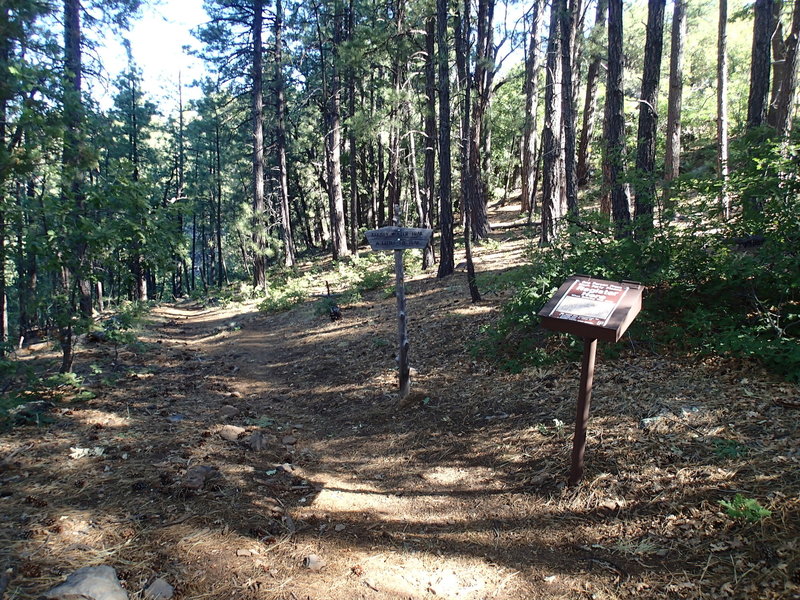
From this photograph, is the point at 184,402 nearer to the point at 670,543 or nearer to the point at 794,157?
the point at 670,543

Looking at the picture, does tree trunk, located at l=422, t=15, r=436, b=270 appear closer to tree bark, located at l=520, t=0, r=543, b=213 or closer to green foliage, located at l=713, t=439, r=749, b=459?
tree bark, located at l=520, t=0, r=543, b=213

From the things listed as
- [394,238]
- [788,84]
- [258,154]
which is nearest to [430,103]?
[788,84]

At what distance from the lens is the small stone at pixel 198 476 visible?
3.94 metres

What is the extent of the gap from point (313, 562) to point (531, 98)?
1798 cm

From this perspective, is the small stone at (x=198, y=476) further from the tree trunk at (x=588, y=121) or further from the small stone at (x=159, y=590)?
the tree trunk at (x=588, y=121)

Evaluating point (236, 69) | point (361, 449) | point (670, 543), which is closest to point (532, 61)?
point (236, 69)

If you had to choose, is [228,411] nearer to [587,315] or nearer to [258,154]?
[587,315]

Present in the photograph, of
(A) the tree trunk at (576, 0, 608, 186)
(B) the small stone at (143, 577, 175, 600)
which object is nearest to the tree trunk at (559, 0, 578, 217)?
(A) the tree trunk at (576, 0, 608, 186)

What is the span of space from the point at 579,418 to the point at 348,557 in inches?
81.0

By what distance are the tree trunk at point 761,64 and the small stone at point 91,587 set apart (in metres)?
12.1

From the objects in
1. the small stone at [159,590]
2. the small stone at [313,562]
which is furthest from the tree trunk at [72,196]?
the small stone at [313,562]

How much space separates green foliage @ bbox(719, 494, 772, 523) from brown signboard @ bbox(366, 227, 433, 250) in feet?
12.9

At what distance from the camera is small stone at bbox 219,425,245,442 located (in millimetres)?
5180

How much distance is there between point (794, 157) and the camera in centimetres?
505
